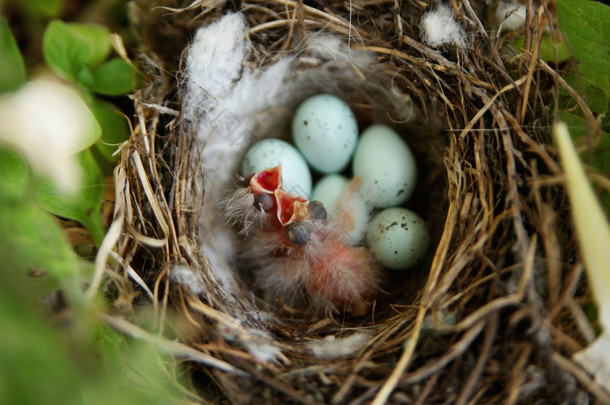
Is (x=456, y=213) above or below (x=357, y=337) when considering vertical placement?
above

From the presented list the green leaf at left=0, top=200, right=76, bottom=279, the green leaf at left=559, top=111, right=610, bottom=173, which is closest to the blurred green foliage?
the green leaf at left=0, top=200, right=76, bottom=279

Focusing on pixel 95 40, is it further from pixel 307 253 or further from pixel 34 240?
pixel 307 253

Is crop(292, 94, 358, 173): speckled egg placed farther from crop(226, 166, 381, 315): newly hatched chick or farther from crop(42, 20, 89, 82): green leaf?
crop(42, 20, 89, 82): green leaf

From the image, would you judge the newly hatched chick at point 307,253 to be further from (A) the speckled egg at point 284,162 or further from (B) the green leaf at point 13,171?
(B) the green leaf at point 13,171

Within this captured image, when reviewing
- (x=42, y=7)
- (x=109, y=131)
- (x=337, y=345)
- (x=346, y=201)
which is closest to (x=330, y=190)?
(x=346, y=201)

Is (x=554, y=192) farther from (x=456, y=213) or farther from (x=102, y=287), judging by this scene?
(x=102, y=287)

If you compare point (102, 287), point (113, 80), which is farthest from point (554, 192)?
point (113, 80)
